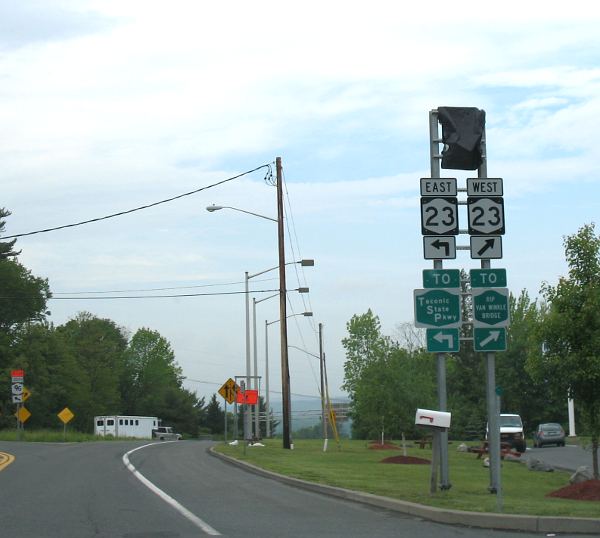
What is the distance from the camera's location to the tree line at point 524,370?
19750 mm

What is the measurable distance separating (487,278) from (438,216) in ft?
4.64

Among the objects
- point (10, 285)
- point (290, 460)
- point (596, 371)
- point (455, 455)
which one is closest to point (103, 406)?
point (10, 285)

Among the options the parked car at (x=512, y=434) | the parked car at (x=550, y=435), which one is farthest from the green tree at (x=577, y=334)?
the parked car at (x=550, y=435)

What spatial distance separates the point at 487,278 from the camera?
55.8ft

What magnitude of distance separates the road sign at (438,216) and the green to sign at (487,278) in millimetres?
851

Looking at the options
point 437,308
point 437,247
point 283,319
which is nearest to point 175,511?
point 437,308

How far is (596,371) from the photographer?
1928 cm

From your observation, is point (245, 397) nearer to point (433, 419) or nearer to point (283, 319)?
point (283, 319)

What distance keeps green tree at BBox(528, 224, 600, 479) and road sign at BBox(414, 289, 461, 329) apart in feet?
12.3

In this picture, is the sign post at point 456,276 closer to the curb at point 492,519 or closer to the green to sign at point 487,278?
the green to sign at point 487,278

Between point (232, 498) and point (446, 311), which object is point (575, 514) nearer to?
point (446, 311)

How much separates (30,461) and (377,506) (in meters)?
14.7

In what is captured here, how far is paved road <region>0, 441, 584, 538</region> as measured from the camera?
12.3 m

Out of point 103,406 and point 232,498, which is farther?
point 103,406
